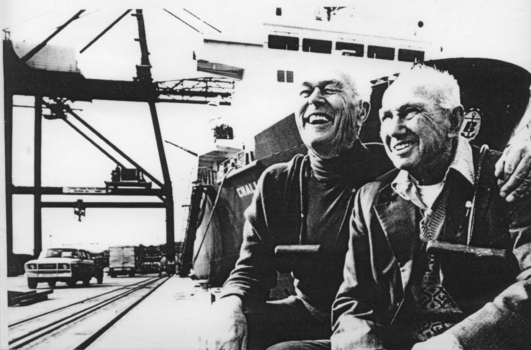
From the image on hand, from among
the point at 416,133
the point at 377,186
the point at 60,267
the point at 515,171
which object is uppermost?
the point at 416,133

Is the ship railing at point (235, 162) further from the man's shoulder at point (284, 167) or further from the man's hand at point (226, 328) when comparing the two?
the man's hand at point (226, 328)

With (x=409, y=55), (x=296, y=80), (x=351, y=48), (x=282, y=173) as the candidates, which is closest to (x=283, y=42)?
(x=296, y=80)

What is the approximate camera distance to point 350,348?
3.27m

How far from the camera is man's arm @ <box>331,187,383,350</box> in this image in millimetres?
3273

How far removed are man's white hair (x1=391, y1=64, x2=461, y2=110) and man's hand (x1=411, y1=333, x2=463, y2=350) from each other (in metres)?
1.76

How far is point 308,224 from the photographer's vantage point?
11.4ft

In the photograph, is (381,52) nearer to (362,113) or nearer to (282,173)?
(362,113)

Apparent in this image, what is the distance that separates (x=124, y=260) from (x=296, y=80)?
2.31m

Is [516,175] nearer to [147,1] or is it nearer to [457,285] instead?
[457,285]

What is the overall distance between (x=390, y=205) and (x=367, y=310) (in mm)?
812

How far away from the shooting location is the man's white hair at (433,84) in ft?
11.7

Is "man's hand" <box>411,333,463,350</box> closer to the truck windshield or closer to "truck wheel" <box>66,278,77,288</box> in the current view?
the truck windshield

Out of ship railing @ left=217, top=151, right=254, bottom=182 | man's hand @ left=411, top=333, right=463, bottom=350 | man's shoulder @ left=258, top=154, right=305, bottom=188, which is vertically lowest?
man's hand @ left=411, top=333, right=463, bottom=350

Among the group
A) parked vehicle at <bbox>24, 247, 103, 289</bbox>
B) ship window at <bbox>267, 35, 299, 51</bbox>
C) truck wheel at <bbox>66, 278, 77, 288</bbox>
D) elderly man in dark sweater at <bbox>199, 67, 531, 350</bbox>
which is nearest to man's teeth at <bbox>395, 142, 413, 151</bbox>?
elderly man in dark sweater at <bbox>199, 67, 531, 350</bbox>
